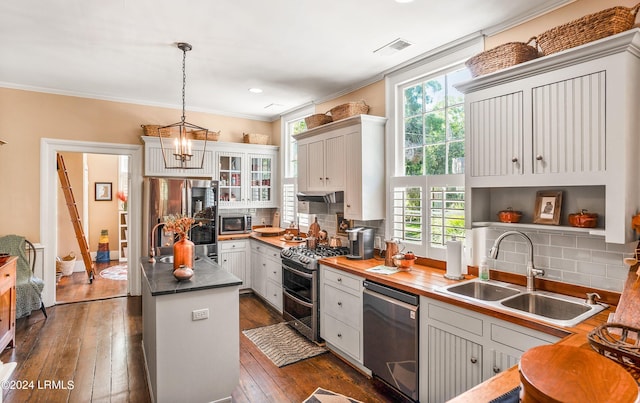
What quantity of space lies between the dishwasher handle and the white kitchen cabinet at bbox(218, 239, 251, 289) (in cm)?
276

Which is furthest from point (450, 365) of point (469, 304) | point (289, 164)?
point (289, 164)

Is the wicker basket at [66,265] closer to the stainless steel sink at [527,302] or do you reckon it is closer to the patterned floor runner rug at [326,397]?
the patterned floor runner rug at [326,397]

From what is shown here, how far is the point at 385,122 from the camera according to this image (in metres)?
3.65

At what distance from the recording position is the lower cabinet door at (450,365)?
84.1 inches

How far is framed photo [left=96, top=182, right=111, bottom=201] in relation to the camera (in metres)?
7.62

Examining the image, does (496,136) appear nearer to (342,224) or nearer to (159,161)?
(342,224)

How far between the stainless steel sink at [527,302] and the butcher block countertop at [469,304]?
4 cm

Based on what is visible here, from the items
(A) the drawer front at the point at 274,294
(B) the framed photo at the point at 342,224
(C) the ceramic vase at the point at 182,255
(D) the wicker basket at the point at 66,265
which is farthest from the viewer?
(D) the wicker basket at the point at 66,265

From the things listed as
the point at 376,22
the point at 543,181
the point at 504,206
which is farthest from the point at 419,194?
the point at 376,22

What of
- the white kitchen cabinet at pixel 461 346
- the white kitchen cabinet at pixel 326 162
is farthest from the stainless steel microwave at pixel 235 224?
the white kitchen cabinet at pixel 461 346

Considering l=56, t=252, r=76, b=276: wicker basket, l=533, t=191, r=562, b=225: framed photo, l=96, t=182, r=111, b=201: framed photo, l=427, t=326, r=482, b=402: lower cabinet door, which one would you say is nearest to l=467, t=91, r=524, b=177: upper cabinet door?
l=533, t=191, r=562, b=225: framed photo

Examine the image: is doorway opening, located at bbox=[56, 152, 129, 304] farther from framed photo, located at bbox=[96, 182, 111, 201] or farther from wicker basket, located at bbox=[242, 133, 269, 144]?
wicker basket, located at bbox=[242, 133, 269, 144]

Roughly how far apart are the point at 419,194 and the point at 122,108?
421cm

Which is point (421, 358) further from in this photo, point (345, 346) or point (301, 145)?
point (301, 145)
